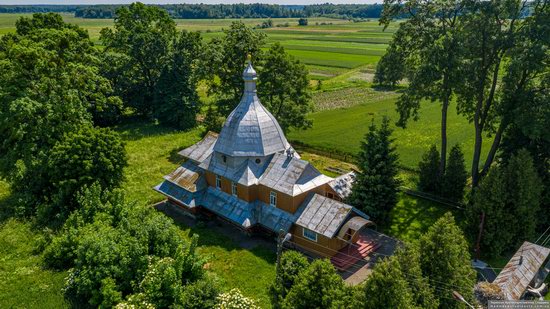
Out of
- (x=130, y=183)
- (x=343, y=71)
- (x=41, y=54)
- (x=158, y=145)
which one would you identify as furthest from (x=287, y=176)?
(x=343, y=71)

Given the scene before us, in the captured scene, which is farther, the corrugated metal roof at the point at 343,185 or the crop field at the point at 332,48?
the crop field at the point at 332,48

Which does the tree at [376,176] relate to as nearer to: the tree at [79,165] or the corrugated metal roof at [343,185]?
the corrugated metal roof at [343,185]

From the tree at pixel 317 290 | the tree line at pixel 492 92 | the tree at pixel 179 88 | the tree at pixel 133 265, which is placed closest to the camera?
the tree at pixel 317 290

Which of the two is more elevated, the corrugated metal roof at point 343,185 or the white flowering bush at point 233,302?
the white flowering bush at point 233,302

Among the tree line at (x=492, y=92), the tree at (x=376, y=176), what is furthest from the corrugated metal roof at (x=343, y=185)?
the tree line at (x=492, y=92)

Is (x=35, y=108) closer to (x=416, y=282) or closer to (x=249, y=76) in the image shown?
(x=249, y=76)
